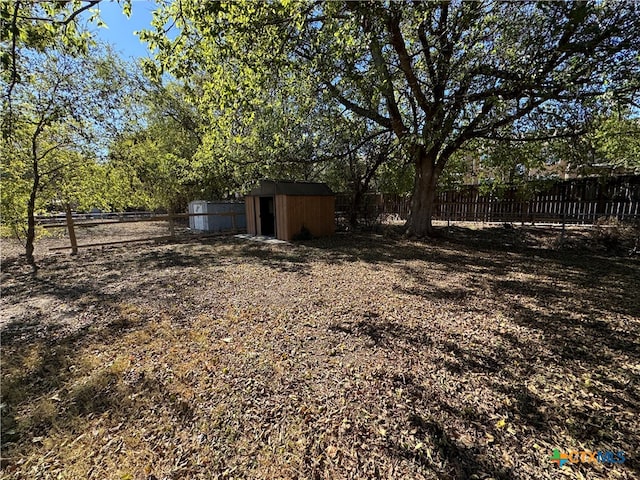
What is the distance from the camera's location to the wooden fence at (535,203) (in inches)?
370

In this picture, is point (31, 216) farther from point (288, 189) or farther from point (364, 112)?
point (364, 112)

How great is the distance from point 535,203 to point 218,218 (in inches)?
553

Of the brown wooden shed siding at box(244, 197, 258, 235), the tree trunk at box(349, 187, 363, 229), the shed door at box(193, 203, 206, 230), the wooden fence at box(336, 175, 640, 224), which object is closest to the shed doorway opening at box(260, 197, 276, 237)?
the brown wooden shed siding at box(244, 197, 258, 235)

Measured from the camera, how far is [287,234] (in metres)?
9.94

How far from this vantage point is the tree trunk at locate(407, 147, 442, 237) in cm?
914

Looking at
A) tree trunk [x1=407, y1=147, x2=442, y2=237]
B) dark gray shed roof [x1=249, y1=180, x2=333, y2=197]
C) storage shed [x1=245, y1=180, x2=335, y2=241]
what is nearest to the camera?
tree trunk [x1=407, y1=147, x2=442, y2=237]

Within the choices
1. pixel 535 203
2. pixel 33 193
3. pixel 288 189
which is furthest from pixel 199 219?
pixel 535 203

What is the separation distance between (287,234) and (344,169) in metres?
4.45

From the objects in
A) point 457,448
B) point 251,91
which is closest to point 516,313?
point 457,448

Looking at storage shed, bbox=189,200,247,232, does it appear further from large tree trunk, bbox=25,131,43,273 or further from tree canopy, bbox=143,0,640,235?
tree canopy, bbox=143,0,640,235

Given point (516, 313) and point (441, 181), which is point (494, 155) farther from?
point (516, 313)

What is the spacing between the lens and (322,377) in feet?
8.34

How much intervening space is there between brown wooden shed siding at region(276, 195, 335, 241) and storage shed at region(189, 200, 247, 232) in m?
3.87

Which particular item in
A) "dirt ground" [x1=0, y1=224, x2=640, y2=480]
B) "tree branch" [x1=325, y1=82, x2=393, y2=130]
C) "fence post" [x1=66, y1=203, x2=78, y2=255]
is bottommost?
"dirt ground" [x1=0, y1=224, x2=640, y2=480]
